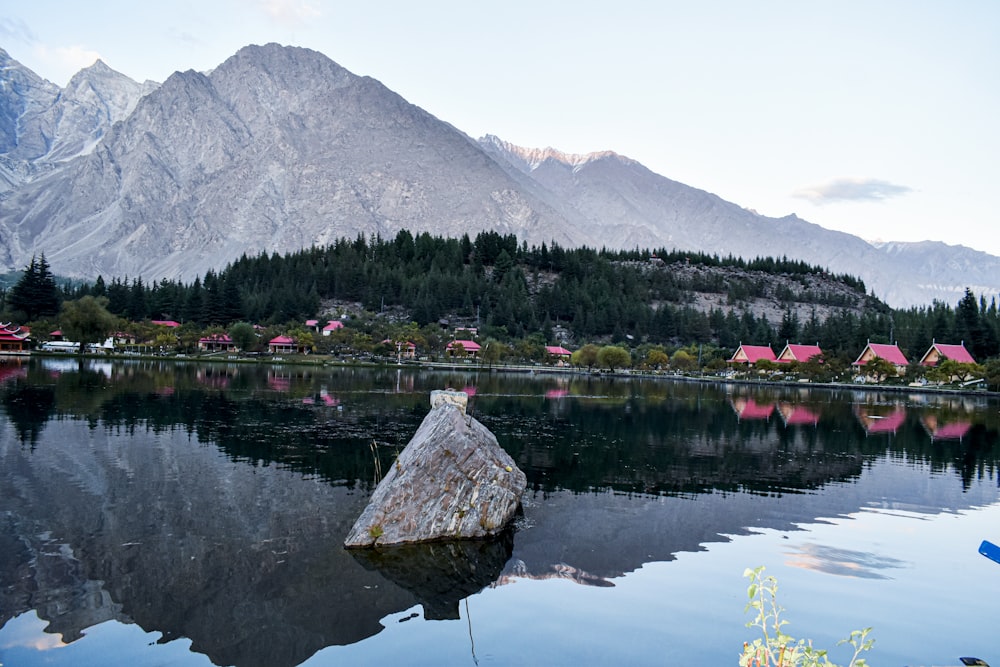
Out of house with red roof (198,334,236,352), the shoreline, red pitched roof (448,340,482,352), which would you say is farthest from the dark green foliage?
red pitched roof (448,340,482,352)

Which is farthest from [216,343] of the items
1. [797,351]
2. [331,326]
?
[797,351]

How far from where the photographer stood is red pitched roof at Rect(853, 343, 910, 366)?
136 metres

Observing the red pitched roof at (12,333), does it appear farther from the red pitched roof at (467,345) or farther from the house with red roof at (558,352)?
the house with red roof at (558,352)

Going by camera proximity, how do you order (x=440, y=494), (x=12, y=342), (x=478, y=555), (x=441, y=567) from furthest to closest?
1. (x=12, y=342)
2. (x=440, y=494)
3. (x=478, y=555)
4. (x=441, y=567)

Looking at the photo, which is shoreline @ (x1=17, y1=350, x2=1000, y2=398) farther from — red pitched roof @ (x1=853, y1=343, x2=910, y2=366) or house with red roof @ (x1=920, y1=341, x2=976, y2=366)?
red pitched roof @ (x1=853, y1=343, x2=910, y2=366)

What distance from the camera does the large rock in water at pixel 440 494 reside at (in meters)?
18.2

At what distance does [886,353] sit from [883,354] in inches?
45.9

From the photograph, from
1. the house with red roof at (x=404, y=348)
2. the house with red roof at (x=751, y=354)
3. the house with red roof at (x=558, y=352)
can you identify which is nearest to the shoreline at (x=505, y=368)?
the house with red roof at (x=404, y=348)

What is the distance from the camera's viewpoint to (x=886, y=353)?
137875 millimetres

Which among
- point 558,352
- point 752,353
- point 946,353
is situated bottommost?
point 558,352

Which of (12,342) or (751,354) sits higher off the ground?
(751,354)

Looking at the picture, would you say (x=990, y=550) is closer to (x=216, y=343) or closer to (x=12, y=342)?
(x=12, y=342)

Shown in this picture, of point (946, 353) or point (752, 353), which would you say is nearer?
point (946, 353)

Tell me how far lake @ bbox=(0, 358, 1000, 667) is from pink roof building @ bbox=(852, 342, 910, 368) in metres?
111
